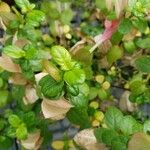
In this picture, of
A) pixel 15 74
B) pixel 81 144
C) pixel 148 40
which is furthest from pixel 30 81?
pixel 148 40

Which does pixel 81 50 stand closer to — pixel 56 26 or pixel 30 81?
pixel 30 81

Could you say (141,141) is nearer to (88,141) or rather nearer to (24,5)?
(88,141)

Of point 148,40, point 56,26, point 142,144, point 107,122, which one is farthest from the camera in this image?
point 56,26

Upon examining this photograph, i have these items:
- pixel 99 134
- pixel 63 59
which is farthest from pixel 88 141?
pixel 63 59

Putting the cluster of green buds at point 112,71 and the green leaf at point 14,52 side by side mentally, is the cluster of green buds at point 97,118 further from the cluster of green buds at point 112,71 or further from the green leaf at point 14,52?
the green leaf at point 14,52

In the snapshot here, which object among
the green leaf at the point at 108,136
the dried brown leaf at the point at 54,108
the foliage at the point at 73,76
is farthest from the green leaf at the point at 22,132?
the green leaf at the point at 108,136

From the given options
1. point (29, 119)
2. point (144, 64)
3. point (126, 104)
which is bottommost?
point (126, 104)
